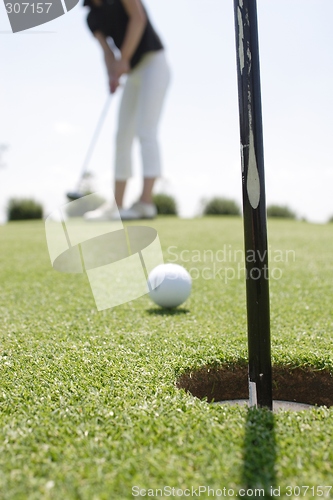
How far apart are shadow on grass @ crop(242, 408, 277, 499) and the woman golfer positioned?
4643 mm

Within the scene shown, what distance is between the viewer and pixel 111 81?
20.1ft

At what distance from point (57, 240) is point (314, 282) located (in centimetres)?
272

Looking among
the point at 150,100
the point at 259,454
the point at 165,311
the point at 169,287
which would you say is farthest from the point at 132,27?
the point at 259,454

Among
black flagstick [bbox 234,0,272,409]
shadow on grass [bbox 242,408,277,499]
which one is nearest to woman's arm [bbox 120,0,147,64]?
black flagstick [bbox 234,0,272,409]

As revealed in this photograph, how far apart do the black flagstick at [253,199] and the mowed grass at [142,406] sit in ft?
0.59

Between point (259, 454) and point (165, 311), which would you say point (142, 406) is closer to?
point (259, 454)

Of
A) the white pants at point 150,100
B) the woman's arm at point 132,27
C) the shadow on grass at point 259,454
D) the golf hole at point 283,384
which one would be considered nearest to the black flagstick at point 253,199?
the shadow on grass at point 259,454

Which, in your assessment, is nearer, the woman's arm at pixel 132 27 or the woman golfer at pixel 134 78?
the woman's arm at pixel 132 27

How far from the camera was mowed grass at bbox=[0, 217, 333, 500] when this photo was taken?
1.37 metres

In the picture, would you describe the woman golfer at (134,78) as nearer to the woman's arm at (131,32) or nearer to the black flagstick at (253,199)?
the woman's arm at (131,32)

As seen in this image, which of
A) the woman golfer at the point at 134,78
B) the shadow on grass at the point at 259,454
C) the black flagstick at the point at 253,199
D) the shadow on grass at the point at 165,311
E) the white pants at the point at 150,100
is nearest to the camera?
the shadow on grass at the point at 259,454

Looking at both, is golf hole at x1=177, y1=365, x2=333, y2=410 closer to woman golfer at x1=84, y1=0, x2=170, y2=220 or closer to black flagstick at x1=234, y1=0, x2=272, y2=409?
black flagstick at x1=234, y1=0, x2=272, y2=409

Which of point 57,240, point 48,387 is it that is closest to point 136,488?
point 48,387

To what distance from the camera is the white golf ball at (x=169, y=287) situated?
346cm
